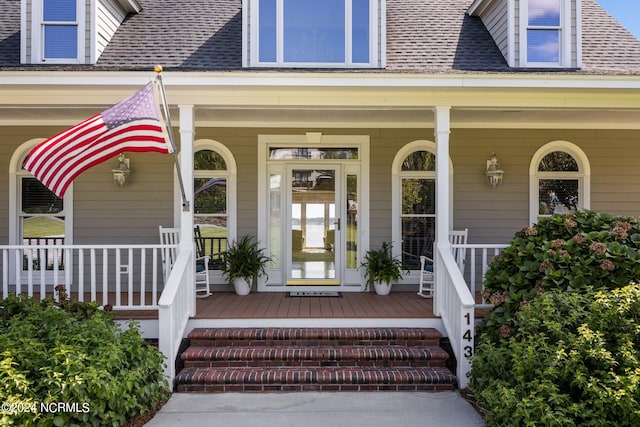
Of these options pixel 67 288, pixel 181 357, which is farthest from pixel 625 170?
pixel 67 288

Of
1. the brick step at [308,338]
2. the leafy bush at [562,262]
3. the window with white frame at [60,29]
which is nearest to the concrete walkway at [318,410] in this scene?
the brick step at [308,338]

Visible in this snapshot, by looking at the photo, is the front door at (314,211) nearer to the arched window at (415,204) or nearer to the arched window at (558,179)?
the arched window at (415,204)

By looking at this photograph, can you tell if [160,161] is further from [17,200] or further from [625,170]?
[625,170]

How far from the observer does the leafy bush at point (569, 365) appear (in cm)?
296

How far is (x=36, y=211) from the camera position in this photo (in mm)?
6402

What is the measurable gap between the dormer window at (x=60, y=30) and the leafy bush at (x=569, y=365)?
244 inches

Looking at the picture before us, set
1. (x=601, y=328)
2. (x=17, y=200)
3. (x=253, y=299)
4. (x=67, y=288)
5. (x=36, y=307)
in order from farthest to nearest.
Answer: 1. (x=17, y=200)
2. (x=253, y=299)
3. (x=67, y=288)
4. (x=36, y=307)
5. (x=601, y=328)

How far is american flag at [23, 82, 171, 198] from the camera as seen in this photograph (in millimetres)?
3922

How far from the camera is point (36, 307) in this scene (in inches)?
166

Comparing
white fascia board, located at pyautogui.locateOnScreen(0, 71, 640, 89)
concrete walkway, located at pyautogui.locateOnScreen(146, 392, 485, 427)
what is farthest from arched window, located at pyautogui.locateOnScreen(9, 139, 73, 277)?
concrete walkway, located at pyautogui.locateOnScreen(146, 392, 485, 427)

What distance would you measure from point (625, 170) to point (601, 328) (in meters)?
4.46

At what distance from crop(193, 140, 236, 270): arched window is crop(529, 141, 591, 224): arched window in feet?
14.8

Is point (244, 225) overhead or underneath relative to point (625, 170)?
underneath

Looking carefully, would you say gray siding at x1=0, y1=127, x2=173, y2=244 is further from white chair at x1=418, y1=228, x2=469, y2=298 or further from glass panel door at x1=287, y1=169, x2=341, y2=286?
white chair at x1=418, y1=228, x2=469, y2=298
